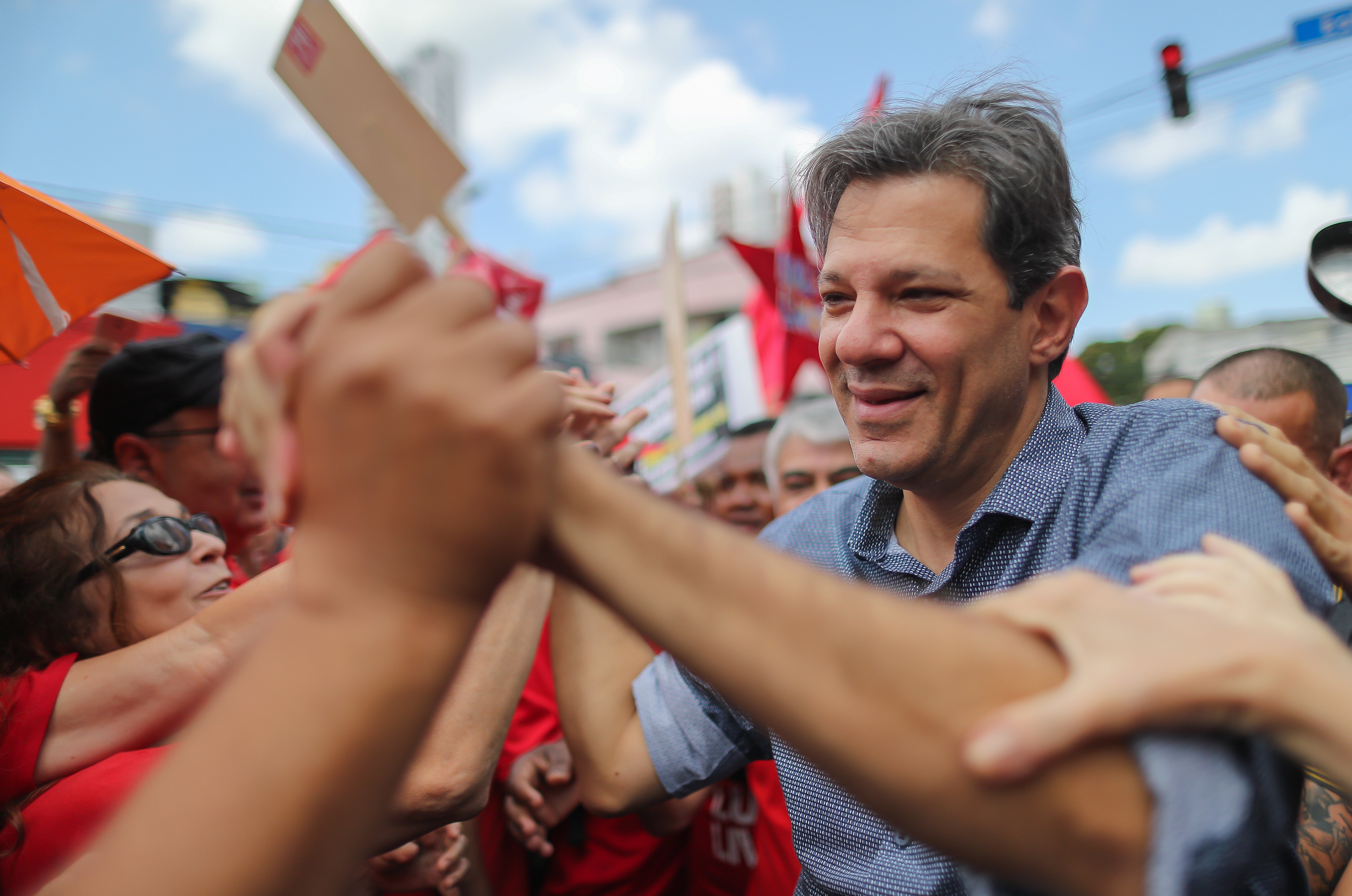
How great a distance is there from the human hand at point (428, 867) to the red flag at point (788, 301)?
434 centimetres

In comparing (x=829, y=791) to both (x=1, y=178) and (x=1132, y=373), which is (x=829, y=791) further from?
(x=1132, y=373)

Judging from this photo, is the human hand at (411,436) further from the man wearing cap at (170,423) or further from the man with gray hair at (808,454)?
the man with gray hair at (808,454)

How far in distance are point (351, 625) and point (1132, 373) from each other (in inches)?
1055

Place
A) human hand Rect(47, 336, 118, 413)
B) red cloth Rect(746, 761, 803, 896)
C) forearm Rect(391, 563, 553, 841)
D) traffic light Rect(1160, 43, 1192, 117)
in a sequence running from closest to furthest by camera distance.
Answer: forearm Rect(391, 563, 553, 841), red cloth Rect(746, 761, 803, 896), human hand Rect(47, 336, 118, 413), traffic light Rect(1160, 43, 1192, 117)

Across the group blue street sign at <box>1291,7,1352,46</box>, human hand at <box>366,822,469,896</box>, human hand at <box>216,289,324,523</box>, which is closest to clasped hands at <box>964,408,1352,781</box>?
human hand at <box>216,289,324,523</box>

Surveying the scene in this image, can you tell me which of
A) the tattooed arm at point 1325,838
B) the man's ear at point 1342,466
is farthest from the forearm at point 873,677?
the man's ear at point 1342,466

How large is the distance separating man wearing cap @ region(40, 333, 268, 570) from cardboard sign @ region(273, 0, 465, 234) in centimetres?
191

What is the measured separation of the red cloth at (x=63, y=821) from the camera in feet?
4.32

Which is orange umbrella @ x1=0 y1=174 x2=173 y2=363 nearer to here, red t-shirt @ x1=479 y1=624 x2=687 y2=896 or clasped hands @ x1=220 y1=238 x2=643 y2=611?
red t-shirt @ x1=479 y1=624 x2=687 y2=896

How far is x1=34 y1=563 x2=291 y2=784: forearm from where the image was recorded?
4.93 feet

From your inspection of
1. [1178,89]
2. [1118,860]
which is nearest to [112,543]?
[1118,860]

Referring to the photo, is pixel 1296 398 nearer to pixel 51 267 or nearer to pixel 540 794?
pixel 540 794

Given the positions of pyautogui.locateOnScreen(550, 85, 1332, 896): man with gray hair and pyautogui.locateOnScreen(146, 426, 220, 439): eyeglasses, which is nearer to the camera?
pyautogui.locateOnScreen(550, 85, 1332, 896): man with gray hair

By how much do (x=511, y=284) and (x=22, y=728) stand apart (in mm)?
5119
